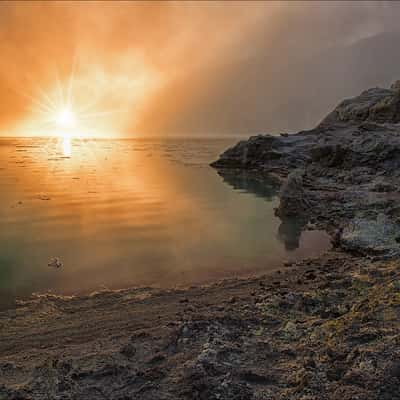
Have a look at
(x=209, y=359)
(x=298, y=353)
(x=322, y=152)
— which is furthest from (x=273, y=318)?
(x=322, y=152)

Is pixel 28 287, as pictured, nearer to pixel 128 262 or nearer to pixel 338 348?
pixel 128 262

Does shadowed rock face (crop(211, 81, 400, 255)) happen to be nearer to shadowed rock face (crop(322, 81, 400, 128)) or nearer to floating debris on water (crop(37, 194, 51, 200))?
shadowed rock face (crop(322, 81, 400, 128))

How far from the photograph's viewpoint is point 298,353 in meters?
5.53

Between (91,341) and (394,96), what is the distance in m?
52.6

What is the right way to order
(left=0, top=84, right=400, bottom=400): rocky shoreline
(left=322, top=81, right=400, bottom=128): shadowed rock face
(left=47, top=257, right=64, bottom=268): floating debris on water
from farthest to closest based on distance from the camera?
(left=322, top=81, right=400, bottom=128): shadowed rock face → (left=47, top=257, right=64, bottom=268): floating debris on water → (left=0, top=84, right=400, bottom=400): rocky shoreline

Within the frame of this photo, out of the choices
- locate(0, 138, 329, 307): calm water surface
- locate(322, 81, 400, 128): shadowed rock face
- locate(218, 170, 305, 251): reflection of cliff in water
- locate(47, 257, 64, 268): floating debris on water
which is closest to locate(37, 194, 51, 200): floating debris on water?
locate(0, 138, 329, 307): calm water surface

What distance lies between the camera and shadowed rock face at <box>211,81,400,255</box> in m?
13.6

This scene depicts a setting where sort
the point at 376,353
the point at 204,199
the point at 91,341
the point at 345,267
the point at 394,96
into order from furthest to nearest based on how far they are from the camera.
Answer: the point at 394,96 → the point at 204,199 → the point at 345,267 → the point at 91,341 → the point at 376,353

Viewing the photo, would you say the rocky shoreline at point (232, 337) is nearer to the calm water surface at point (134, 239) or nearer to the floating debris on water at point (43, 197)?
the calm water surface at point (134, 239)

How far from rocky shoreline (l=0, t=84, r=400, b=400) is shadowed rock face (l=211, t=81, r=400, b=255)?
176 cm

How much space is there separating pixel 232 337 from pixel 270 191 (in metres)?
23.4

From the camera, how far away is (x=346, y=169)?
3019 cm

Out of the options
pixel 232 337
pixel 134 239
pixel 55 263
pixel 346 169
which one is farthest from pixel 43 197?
pixel 346 169

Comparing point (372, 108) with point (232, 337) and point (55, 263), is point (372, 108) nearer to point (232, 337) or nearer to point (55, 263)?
point (55, 263)
